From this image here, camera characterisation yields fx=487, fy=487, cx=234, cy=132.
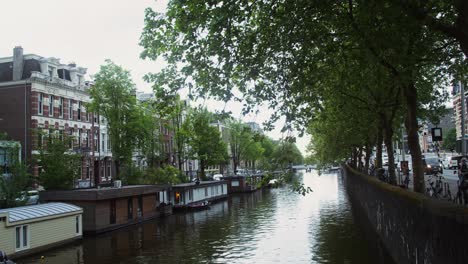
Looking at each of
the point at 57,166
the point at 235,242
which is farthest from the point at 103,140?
the point at 235,242

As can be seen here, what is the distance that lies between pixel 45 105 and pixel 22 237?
30603 millimetres

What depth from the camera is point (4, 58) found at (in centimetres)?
5691

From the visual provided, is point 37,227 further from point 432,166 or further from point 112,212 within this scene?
point 432,166

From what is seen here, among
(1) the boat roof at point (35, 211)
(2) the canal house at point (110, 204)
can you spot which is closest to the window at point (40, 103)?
(2) the canal house at point (110, 204)

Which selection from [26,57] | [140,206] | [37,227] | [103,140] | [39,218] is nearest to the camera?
[37,227]

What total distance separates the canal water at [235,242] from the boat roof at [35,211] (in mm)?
2220

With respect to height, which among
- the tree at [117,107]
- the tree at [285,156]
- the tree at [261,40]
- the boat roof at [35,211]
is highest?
the tree at [117,107]

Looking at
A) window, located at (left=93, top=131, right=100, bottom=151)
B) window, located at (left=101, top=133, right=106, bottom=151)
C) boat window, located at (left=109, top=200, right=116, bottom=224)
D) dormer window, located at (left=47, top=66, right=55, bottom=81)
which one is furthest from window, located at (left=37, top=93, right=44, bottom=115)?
boat window, located at (left=109, top=200, right=116, bottom=224)

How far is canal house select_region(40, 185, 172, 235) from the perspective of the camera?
34812mm

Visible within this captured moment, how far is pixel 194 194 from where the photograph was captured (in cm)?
5538

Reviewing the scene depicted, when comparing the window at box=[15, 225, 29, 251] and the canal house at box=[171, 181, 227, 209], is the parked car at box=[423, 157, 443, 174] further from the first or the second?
the window at box=[15, 225, 29, 251]

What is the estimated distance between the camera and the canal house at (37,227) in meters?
25.9

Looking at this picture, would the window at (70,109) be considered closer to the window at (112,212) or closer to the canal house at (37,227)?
the window at (112,212)

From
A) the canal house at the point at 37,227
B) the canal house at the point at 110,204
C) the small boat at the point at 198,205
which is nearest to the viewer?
the canal house at the point at 37,227
